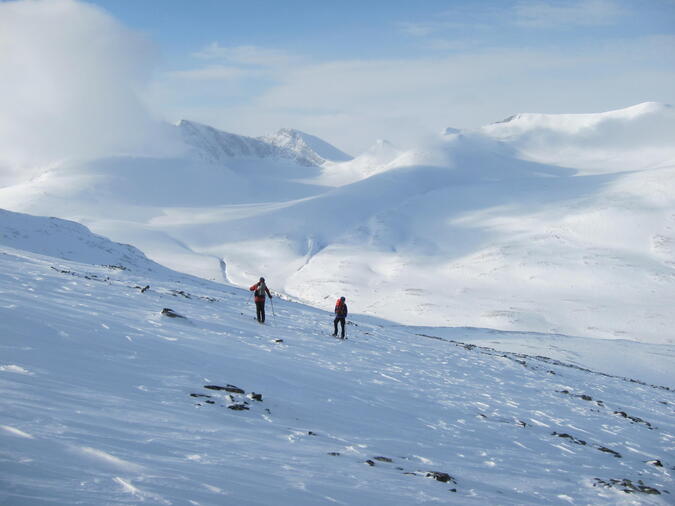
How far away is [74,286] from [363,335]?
12.3 m

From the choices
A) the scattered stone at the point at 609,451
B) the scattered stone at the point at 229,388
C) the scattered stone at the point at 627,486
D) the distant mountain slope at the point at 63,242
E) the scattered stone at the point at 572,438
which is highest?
the distant mountain slope at the point at 63,242

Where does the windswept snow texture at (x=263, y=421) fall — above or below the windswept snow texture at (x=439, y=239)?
below

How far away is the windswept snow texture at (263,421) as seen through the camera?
6.89 metres

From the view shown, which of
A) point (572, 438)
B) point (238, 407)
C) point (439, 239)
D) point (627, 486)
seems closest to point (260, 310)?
point (238, 407)

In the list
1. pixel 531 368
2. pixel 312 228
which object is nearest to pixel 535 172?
pixel 312 228

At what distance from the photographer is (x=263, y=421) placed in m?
10.2

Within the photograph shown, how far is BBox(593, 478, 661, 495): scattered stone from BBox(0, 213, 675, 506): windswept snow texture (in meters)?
0.05

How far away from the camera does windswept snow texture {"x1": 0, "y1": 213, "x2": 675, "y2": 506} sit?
689 centimetres

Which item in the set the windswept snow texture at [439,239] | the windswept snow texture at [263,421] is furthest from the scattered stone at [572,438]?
the windswept snow texture at [439,239]

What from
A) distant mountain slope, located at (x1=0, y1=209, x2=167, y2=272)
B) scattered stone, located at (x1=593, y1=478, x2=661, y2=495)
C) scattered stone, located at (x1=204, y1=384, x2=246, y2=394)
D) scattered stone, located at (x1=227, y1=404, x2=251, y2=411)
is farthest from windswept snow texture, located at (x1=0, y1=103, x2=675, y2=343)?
scattered stone, located at (x1=227, y1=404, x2=251, y2=411)

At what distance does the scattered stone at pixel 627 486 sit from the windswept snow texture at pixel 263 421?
0.17 ft

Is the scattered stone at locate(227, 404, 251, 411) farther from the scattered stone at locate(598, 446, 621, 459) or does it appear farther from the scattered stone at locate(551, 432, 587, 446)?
the scattered stone at locate(598, 446, 621, 459)

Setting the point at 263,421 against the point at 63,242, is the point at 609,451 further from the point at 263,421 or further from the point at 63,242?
the point at 63,242

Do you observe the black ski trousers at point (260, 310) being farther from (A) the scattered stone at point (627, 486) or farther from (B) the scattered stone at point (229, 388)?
(A) the scattered stone at point (627, 486)
